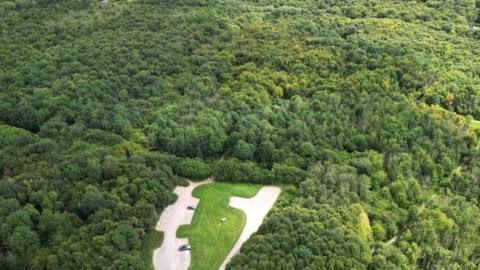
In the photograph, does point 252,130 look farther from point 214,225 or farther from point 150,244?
point 150,244

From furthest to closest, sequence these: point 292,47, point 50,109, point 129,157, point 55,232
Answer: point 292,47 → point 50,109 → point 129,157 → point 55,232

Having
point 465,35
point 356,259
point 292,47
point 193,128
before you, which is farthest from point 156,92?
point 465,35

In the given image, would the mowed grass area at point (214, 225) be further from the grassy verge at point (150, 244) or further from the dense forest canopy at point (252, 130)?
the grassy verge at point (150, 244)

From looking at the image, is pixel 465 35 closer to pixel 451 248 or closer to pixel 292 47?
pixel 292 47

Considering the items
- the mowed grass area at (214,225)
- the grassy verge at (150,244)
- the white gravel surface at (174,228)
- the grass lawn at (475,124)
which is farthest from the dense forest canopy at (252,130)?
the mowed grass area at (214,225)

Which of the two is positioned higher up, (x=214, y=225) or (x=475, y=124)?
(x=475, y=124)

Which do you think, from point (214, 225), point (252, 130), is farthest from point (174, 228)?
point (252, 130)

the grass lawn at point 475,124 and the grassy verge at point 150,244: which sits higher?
the grass lawn at point 475,124
